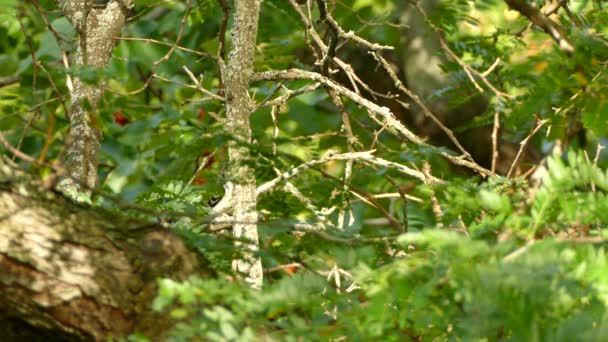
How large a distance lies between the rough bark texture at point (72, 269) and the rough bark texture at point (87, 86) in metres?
0.61

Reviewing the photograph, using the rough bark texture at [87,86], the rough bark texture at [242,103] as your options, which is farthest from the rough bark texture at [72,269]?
the rough bark texture at [87,86]

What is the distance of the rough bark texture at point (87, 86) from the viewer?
2379 mm

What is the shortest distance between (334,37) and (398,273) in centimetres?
Result: 114

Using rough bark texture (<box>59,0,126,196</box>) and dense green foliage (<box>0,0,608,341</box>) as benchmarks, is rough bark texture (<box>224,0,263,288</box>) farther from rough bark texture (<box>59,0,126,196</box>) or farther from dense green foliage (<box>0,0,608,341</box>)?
rough bark texture (<box>59,0,126,196</box>)

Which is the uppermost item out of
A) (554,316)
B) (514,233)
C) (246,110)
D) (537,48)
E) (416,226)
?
(537,48)

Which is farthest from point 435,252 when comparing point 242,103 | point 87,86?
point 87,86

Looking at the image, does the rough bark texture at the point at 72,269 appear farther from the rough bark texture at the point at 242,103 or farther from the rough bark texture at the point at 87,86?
the rough bark texture at the point at 87,86

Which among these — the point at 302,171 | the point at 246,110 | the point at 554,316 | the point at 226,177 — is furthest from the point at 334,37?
the point at 554,316

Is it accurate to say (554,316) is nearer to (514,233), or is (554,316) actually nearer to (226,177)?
(514,233)

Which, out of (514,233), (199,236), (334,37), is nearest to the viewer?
(514,233)

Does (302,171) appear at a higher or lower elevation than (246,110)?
lower

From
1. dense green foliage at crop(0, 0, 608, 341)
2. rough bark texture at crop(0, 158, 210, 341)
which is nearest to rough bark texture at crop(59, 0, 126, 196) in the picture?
dense green foliage at crop(0, 0, 608, 341)

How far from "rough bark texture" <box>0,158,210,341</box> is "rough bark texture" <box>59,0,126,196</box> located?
2.00 feet

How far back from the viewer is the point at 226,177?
1.85 metres
